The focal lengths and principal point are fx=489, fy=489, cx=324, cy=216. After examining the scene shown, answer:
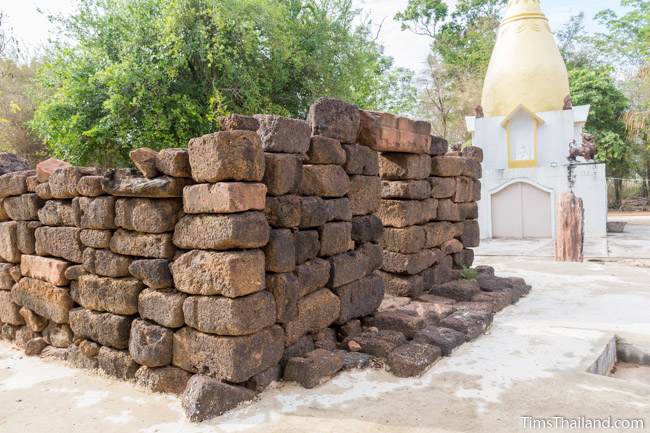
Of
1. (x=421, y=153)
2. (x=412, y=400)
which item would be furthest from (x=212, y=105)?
(x=412, y=400)

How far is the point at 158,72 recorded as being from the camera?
484 inches

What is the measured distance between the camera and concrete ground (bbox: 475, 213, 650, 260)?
1255 centimetres

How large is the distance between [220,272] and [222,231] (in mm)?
317

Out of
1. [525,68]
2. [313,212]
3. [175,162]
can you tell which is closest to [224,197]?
[175,162]

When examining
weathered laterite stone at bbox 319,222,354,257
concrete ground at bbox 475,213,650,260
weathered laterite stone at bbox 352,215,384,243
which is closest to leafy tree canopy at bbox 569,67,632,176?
concrete ground at bbox 475,213,650,260

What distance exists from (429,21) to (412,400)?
3473 centimetres

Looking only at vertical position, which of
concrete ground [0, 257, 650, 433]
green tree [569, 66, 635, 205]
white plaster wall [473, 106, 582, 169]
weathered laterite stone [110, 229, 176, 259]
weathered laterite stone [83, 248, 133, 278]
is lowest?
concrete ground [0, 257, 650, 433]

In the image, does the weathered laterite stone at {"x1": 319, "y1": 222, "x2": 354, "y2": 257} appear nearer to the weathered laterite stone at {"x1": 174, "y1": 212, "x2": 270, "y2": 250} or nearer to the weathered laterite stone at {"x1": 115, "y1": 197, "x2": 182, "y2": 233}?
the weathered laterite stone at {"x1": 174, "y1": 212, "x2": 270, "y2": 250}

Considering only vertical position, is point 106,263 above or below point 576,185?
below

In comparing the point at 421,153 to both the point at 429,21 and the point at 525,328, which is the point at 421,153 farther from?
the point at 429,21

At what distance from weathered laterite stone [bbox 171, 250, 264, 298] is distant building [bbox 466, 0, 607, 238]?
15.4 meters

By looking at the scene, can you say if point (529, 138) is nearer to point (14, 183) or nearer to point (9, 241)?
point (14, 183)

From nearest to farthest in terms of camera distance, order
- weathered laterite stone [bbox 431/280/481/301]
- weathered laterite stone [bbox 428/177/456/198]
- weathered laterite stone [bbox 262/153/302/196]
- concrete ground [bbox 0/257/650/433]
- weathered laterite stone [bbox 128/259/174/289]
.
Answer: concrete ground [bbox 0/257/650/433], weathered laterite stone [bbox 128/259/174/289], weathered laterite stone [bbox 262/153/302/196], weathered laterite stone [bbox 431/280/481/301], weathered laterite stone [bbox 428/177/456/198]

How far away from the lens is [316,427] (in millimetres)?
3469
